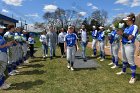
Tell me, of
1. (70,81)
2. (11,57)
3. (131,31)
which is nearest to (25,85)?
(70,81)

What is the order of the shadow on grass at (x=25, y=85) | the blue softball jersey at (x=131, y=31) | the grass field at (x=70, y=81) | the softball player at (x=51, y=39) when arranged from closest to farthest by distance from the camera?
1. the grass field at (x=70, y=81)
2. the shadow on grass at (x=25, y=85)
3. the blue softball jersey at (x=131, y=31)
4. the softball player at (x=51, y=39)

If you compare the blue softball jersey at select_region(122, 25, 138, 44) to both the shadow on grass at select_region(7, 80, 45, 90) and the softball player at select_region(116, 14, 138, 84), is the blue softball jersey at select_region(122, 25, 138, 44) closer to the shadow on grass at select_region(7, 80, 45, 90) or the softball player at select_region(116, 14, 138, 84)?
the softball player at select_region(116, 14, 138, 84)

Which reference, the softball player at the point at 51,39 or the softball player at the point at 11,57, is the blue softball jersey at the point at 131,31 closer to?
the softball player at the point at 11,57

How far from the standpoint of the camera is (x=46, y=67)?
13.1 metres

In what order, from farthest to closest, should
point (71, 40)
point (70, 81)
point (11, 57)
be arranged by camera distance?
point (71, 40) < point (11, 57) < point (70, 81)

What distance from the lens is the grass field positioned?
8492mm

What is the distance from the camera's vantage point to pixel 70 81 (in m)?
9.78

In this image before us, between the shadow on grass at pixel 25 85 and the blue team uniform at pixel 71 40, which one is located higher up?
the blue team uniform at pixel 71 40

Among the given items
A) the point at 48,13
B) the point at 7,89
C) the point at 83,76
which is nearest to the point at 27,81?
the point at 7,89

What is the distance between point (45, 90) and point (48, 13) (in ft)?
227

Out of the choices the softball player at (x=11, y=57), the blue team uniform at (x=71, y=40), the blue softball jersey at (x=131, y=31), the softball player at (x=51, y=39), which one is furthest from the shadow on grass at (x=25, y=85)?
the softball player at (x=51, y=39)

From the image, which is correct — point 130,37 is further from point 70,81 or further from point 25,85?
point 25,85

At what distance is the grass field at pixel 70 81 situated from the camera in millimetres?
8492

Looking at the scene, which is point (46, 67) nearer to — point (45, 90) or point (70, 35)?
point (70, 35)
